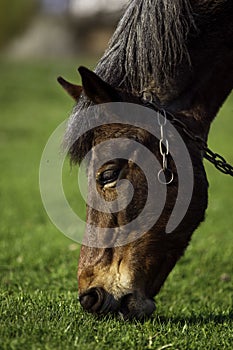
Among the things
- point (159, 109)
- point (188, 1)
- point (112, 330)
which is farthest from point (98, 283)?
point (188, 1)

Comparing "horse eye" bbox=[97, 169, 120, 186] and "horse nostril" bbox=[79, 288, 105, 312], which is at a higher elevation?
"horse eye" bbox=[97, 169, 120, 186]

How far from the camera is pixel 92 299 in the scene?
3.79 meters

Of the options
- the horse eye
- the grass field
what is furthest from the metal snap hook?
the grass field

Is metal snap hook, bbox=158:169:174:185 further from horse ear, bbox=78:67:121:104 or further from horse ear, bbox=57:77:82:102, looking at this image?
horse ear, bbox=57:77:82:102

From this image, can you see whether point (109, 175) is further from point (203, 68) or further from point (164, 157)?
point (203, 68)

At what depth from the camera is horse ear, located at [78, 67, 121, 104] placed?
3643 mm

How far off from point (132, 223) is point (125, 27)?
1163mm

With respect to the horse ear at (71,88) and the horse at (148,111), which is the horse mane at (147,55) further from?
the horse ear at (71,88)

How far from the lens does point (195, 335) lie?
12.3 feet

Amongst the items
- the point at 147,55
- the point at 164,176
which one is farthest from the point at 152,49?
the point at 164,176

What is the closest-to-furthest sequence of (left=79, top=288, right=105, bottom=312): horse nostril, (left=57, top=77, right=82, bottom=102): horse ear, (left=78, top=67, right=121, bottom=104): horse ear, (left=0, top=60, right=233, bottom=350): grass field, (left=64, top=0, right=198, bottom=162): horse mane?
(left=0, top=60, right=233, bottom=350): grass field
(left=78, top=67, right=121, bottom=104): horse ear
(left=79, top=288, right=105, bottom=312): horse nostril
(left=64, top=0, right=198, bottom=162): horse mane
(left=57, top=77, right=82, bottom=102): horse ear

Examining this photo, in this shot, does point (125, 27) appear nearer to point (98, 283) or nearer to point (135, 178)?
point (135, 178)

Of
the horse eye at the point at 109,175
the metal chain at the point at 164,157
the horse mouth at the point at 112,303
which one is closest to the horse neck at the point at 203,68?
the metal chain at the point at 164,157

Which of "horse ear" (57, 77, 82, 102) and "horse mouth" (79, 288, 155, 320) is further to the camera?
"horse ear" (57, 77, 82, 102)
